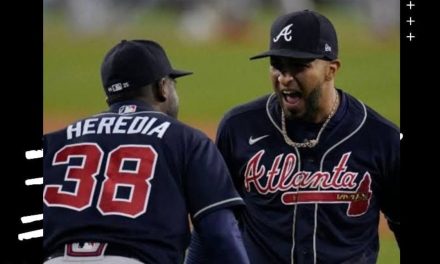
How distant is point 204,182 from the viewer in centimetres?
354

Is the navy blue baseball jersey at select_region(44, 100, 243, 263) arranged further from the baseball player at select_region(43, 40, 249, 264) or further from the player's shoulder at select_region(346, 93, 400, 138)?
the player's shoulder at select_region(346, 93, 400, 138)

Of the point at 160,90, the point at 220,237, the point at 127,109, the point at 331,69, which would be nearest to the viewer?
the point at 220,237

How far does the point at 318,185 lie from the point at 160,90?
0.80 metres

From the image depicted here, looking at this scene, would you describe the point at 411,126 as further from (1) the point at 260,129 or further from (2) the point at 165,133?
(2) the point at 165,133

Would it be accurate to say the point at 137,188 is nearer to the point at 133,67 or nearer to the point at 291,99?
the point at 133,67

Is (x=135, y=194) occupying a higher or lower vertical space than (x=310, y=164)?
higher

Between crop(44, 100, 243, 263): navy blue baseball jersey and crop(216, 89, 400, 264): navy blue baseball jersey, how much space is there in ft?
2.10

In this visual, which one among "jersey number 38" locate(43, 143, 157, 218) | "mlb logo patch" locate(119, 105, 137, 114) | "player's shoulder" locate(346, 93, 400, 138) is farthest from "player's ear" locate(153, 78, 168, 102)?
"player's shoulder" locate(346, 93, 400, 138)

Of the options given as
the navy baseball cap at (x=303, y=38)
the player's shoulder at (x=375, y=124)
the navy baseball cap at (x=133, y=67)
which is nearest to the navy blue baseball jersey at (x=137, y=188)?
the navy baseball cap at (x=133, y=67)

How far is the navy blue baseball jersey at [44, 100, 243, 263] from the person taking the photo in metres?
3.50

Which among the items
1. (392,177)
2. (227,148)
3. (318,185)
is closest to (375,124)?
(392,177)

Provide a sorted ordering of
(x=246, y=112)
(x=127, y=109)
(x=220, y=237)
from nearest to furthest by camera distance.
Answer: (x=220, y=237) → (x=127, y=109) → (x=246, y=112)

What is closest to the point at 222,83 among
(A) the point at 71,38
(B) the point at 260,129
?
(A) the point at 71,38

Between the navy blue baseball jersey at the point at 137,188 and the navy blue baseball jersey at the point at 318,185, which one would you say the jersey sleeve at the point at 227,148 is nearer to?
the navy blue baseball jersey at the point at 318,185
